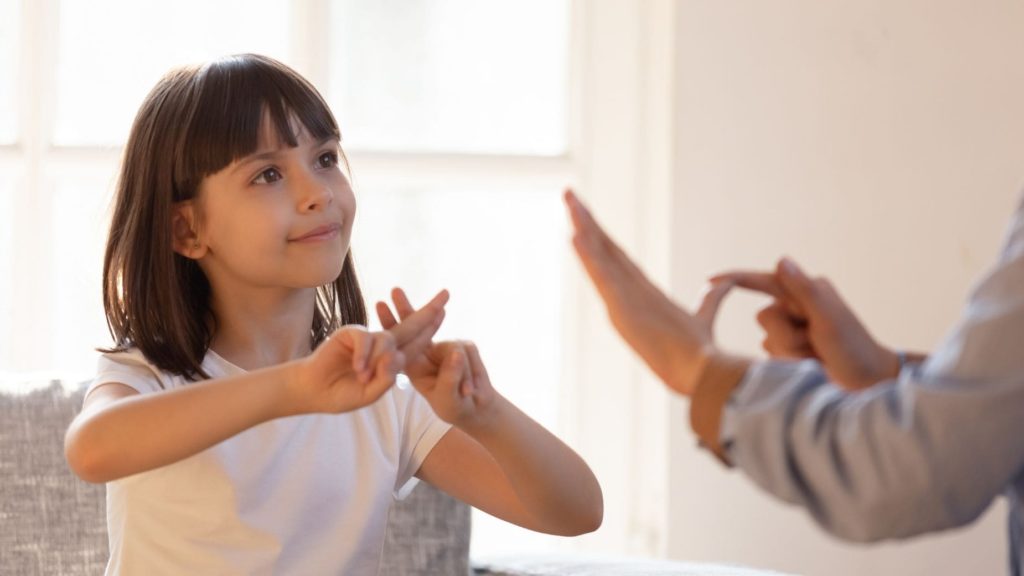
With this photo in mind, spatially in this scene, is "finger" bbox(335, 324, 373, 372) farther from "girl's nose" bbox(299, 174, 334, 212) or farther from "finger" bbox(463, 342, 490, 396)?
"girl's nose" bbox(299, 174, 334, 212)

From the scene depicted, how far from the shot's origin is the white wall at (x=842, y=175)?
212 centimetres

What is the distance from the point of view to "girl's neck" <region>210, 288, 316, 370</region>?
5.16ft

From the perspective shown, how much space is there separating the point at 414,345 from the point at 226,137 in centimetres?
37

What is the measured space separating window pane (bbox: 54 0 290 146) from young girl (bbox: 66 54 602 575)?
872 mm

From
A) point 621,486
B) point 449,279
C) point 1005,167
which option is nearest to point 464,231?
point 449,279

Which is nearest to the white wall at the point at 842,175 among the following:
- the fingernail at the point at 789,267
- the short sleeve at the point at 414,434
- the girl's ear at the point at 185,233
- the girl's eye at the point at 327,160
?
the short sleeve at the point at 414,434

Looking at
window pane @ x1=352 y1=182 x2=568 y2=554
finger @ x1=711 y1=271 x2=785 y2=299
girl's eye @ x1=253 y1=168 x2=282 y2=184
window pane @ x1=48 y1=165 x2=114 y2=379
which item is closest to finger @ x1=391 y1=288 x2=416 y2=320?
girl's eye @ x1=253 y1=168 x2=282 y2=184

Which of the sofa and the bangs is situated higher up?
the bangs

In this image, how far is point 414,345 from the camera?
1273 millimetres

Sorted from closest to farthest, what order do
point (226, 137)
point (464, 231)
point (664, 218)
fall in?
point (226, 137)
point (664, 218)
point (464, 231)

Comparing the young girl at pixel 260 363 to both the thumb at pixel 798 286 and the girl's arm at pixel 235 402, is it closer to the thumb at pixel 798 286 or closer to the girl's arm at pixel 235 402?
the girl's arm at pixel 235 402

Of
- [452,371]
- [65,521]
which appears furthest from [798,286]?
[65,521]

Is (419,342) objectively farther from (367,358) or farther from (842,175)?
(842,175)

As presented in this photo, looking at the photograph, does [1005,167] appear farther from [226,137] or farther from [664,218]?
[226,137]
